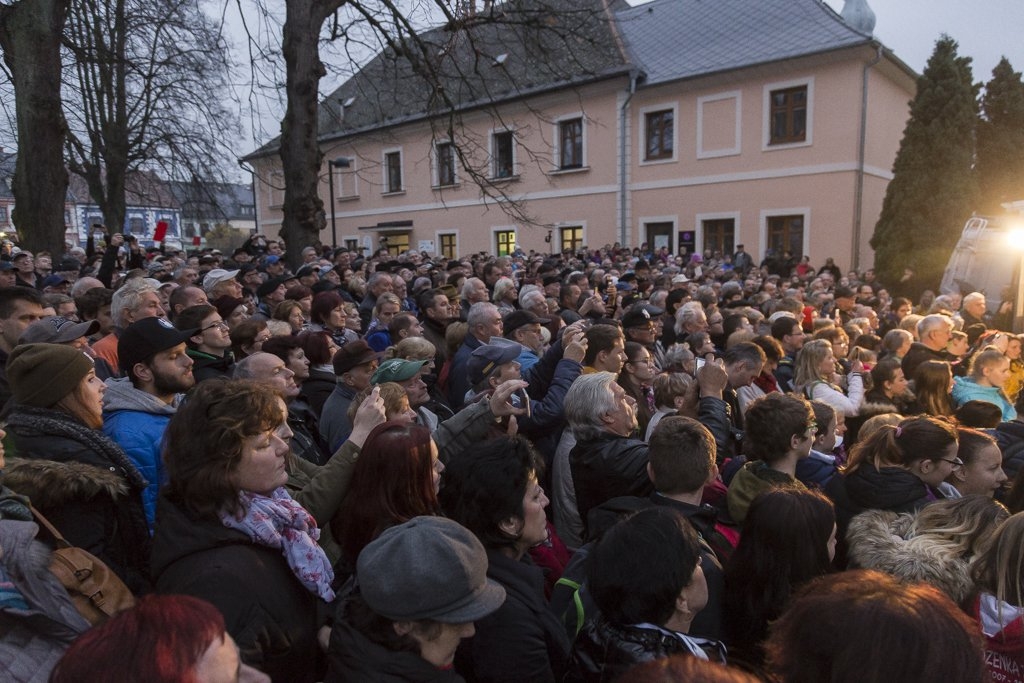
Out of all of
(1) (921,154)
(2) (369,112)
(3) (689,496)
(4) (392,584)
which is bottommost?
(3) (689,496)

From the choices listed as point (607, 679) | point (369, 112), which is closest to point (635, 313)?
point (607, 679)

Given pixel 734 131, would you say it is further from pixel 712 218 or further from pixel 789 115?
pixel 712 218

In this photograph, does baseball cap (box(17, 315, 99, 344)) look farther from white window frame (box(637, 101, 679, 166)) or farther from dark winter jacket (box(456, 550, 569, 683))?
white window frame (box(637, 101, 679, 166))

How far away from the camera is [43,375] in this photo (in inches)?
86.9

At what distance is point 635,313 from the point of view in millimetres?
5180

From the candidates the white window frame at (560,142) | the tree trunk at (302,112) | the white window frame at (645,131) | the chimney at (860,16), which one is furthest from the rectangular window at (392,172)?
the tree trunk at (302,112)

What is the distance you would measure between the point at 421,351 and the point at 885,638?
2.91 metres

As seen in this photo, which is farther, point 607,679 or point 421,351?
point 421,351

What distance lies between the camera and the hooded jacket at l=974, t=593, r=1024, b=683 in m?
1.82

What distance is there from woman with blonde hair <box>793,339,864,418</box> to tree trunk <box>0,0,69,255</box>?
7646mm

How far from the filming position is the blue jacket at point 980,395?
489 cm

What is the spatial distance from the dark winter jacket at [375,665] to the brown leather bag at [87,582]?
52 centimetres

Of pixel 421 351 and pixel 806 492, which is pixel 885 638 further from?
pixel 421 351

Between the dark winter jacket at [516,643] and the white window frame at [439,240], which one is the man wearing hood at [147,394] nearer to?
the dark winter jacket at [516,643]
